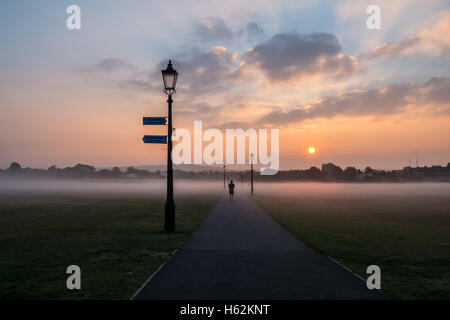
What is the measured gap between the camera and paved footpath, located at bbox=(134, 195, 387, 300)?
5965 millimetres

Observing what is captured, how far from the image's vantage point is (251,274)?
724cm

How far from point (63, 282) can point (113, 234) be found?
693cm

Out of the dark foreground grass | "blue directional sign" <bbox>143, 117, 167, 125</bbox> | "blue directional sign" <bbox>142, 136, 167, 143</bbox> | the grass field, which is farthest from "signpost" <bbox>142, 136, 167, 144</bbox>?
the grass field

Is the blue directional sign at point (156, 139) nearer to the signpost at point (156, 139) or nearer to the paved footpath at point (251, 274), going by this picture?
the signpost at point (156, 139)

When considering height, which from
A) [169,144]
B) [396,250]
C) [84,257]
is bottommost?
[396,250]

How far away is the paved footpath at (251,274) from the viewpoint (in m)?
5.96

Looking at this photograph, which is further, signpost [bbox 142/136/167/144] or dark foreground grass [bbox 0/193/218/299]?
signpost [bbox 142/136/167/144]

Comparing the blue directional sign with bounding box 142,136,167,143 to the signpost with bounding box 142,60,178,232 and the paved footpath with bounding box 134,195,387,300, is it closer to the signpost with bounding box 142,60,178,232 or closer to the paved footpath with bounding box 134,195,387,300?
the signpost with bounding box 142,60,178,232
